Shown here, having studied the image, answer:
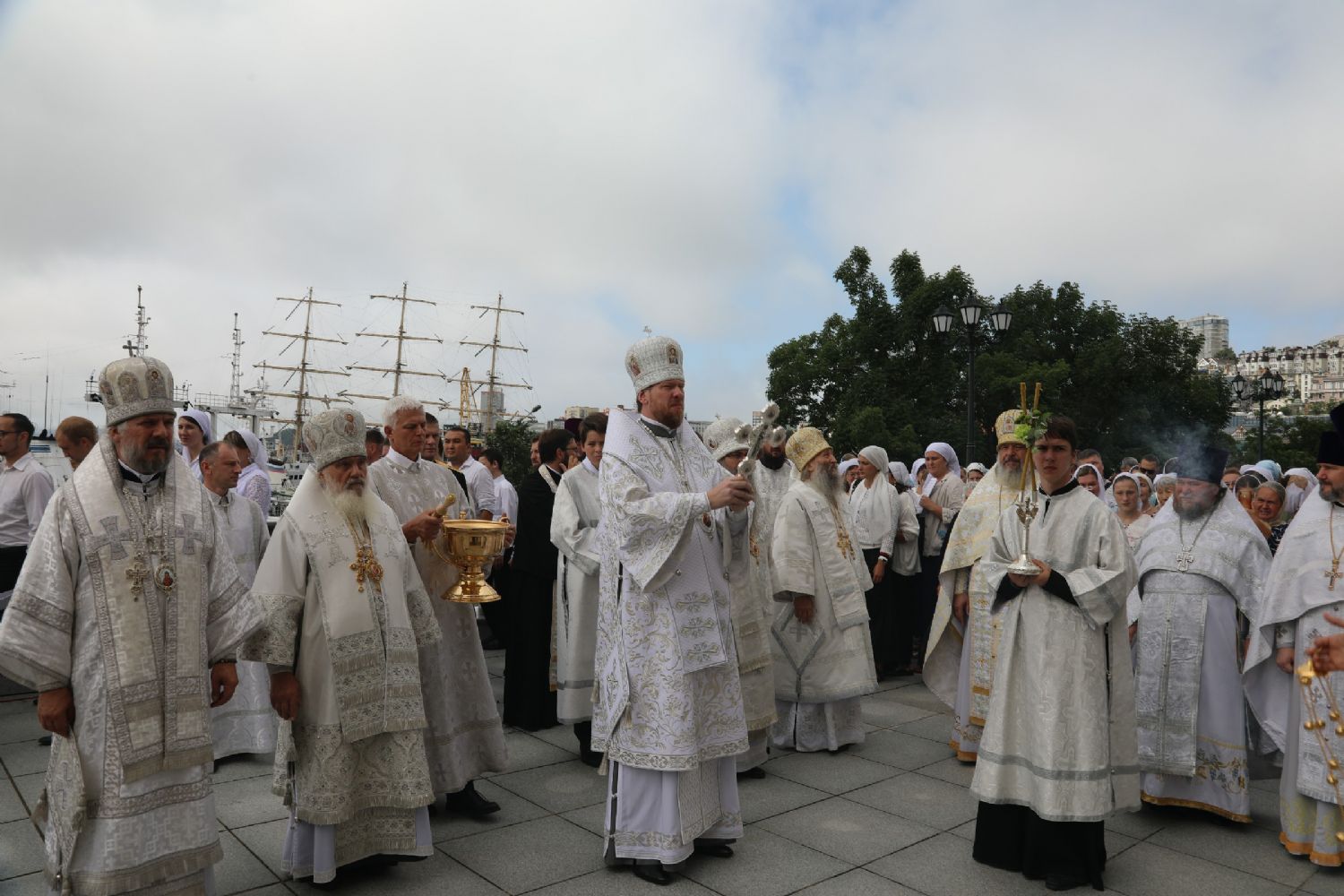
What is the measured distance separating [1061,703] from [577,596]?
11.1 feet

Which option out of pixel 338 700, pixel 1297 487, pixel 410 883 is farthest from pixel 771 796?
pixel 1297 487

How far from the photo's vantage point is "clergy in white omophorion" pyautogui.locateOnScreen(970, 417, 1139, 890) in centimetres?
443

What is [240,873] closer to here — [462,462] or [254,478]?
[254,478]

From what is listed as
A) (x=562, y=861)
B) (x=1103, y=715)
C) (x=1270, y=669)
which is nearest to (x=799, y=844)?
(x=562, y=861)

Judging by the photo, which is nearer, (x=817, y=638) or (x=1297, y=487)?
(x=817, y=638)

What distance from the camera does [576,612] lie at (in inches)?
262

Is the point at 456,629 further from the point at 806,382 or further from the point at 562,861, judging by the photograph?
the point at 806,382

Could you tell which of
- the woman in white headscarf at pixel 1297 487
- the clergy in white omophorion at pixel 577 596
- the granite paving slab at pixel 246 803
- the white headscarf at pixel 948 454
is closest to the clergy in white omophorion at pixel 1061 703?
the clergy in white omophorion at pixel 577 596

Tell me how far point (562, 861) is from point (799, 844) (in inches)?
50.2

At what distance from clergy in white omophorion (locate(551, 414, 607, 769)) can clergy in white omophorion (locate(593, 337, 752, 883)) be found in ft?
5.54

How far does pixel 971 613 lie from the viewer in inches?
264

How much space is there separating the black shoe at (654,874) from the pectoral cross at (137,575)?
8.47ft

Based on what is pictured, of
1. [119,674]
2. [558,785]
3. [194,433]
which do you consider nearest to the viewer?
[119,674]

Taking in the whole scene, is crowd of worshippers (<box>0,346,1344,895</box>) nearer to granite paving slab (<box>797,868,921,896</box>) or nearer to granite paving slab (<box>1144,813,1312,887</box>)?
granite paving slab (<box>1144,813,1312,887</box>)
